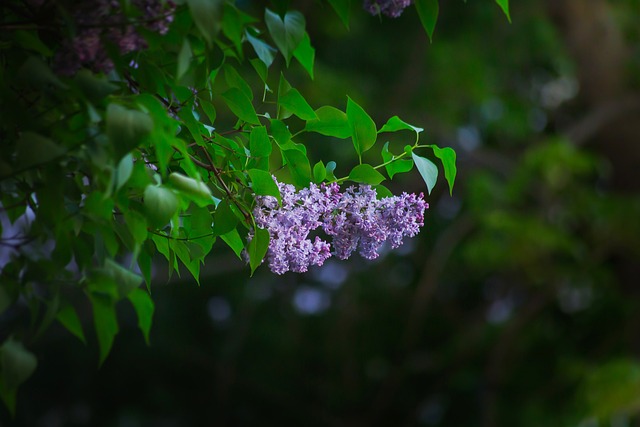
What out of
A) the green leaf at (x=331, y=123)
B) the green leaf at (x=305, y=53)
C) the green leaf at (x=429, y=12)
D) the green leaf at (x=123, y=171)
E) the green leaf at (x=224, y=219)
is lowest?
the green leaf at (x=224, y=219)

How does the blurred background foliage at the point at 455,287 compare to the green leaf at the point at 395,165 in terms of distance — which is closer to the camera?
the green leaf at the point at 395,165

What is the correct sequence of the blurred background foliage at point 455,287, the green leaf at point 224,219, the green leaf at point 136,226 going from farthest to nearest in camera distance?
the blurred background foliage at point 455,287 < the green leaf at point 224,219 < the green leaf at point 136,226

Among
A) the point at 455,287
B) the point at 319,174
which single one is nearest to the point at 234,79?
the point at 319,174

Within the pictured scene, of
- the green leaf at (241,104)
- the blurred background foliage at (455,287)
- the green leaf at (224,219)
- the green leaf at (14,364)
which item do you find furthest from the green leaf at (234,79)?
the blurred background foliage at (455,287)

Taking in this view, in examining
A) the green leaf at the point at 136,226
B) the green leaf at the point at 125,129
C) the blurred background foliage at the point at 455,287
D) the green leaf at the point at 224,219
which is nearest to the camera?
the green leaf at the point at 125,129

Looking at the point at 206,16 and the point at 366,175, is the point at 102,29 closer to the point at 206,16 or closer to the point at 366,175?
the point at 206,16

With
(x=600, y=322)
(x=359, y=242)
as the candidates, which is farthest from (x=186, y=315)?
(x=359, y=242)

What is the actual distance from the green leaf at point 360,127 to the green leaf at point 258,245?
128 millimetres

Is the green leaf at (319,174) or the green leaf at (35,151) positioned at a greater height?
the green leaf at (35,151)

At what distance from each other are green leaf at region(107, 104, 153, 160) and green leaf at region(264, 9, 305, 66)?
0.17m

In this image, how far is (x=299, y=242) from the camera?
92cm

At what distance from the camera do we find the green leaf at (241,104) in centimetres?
89

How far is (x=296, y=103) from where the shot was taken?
0.92 metres

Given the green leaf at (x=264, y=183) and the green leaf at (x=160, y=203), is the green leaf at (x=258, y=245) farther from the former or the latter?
the green leaf at (x=160, y=203)
